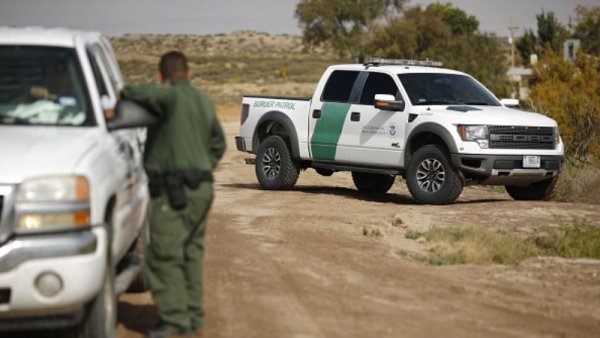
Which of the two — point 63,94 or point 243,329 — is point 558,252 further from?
point 63,94

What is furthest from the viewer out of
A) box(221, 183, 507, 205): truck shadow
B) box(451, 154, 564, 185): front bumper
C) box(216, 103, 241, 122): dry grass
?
box(216, 103, 241, 122): dry grass

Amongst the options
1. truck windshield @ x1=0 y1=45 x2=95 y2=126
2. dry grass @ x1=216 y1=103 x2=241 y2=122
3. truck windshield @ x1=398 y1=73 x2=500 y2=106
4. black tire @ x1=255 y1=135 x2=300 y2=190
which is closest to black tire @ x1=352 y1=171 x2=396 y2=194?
black tire @ x1=255 y1=135 x2=300 y2=190

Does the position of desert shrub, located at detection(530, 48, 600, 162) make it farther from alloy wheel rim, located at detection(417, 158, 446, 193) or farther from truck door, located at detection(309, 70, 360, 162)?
alloy wheel rim, located at detection(417, 158, 446, 193)

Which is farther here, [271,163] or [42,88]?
[271,163]

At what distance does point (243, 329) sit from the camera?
771 cm

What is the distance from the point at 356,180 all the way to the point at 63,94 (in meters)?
11.3

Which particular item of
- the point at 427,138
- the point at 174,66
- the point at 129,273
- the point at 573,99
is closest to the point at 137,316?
the point at 129,273

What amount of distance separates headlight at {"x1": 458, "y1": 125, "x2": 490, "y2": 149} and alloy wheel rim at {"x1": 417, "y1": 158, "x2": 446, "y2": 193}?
22.0 inches

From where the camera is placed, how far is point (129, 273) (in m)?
8.16

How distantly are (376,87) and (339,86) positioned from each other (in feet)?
2.38

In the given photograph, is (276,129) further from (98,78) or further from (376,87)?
(98,78)

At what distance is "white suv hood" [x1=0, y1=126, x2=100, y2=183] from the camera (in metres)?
6.72

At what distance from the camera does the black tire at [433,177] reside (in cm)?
1577

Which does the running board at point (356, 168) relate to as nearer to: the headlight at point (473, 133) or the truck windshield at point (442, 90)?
the truck windshield at point (442, 90)
